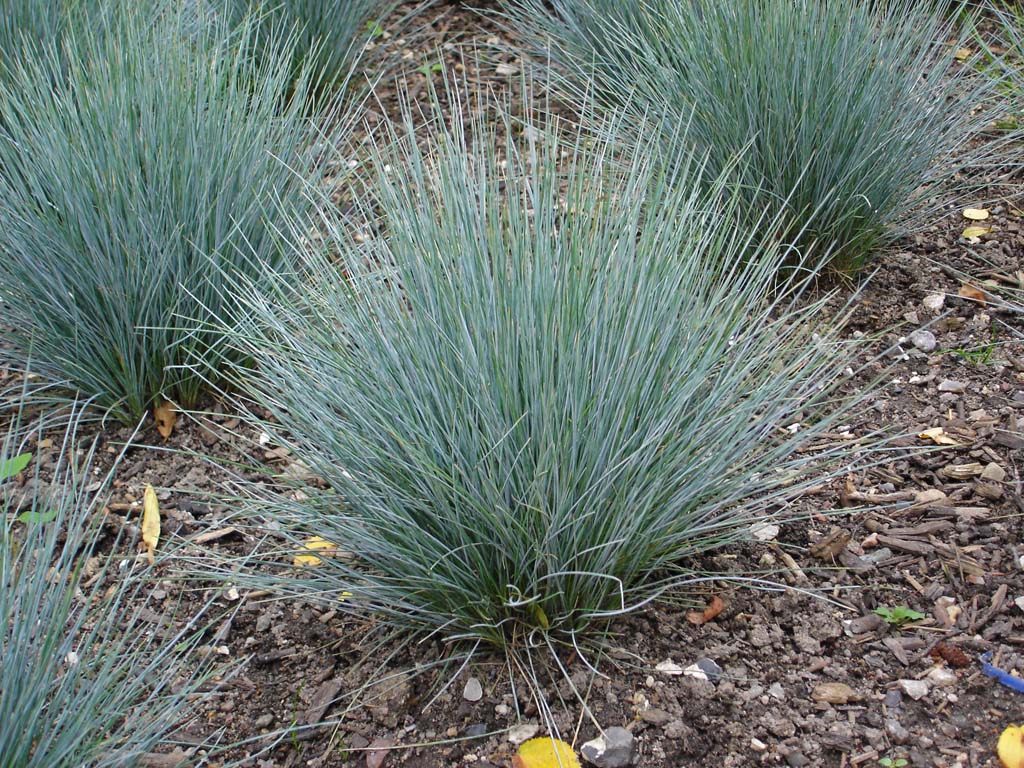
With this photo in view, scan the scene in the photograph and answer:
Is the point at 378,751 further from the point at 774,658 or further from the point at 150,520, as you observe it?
the point at 150,520

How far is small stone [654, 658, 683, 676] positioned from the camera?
1931 mm

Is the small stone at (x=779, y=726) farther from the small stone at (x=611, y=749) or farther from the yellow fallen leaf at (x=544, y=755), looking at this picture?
the yellow fallen leaf at (x=544, y=755)

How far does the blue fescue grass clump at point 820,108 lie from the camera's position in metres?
2.76

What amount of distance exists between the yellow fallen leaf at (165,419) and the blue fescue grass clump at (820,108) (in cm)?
143

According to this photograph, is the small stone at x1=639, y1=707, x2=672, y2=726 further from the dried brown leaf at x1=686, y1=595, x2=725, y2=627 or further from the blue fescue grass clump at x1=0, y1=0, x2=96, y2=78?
the blue fescue grass clump at x1=0, y1=0, x2=96, y2=78

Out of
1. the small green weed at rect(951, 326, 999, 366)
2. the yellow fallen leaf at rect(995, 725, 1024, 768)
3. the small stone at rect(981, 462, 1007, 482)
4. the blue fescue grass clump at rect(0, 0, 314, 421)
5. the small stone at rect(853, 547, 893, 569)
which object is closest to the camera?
the yellow fallen leaf at rect(995, 725, 1024, 768)

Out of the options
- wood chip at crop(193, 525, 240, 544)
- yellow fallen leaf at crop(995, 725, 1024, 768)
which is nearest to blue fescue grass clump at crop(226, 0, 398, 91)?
wood chip at crop(193, 525, 240, 544)

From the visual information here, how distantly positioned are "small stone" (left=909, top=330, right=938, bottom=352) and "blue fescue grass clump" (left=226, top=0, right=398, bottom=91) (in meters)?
2.22

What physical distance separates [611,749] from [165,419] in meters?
1.56

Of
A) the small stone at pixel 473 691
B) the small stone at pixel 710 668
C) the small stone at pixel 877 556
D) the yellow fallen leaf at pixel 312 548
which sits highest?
the small stone at pixel 877 556

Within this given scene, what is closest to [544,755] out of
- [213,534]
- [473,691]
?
[473,691]

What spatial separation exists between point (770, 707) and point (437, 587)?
65 centimetres

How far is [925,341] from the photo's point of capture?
2768 mm

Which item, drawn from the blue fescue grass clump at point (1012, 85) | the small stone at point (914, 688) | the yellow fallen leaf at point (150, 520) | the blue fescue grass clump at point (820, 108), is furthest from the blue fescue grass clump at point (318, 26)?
the small stone at point (914, 688)
